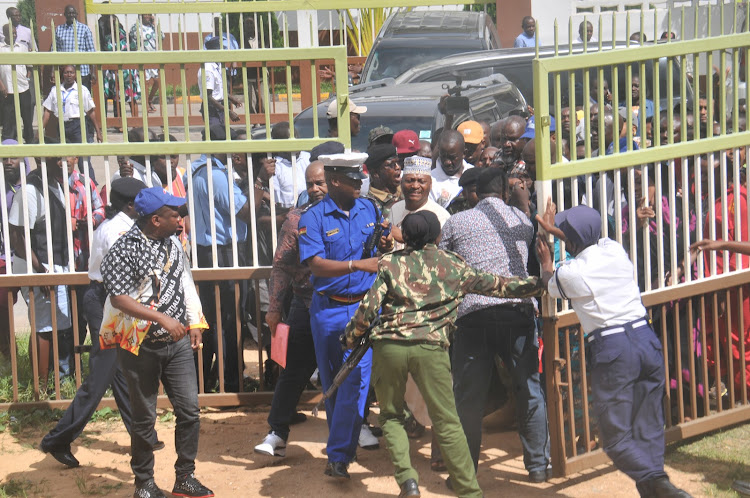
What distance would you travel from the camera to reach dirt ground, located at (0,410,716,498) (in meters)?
5.98

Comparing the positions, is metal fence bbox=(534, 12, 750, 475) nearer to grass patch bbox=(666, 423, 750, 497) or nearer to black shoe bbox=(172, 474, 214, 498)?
grass patch bbox=(666, 423, 750, 497)

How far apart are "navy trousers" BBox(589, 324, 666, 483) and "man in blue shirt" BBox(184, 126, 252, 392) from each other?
290 centimetres

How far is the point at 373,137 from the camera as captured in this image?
828 cm

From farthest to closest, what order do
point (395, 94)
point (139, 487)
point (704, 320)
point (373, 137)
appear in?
point (395, 94), point (373, 137), point (704, 320), point (139, 487)

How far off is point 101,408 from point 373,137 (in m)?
2.99

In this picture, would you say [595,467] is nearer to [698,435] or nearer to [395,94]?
[698,435]

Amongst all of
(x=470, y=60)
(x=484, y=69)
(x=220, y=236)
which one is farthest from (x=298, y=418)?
(x=470, y=60)

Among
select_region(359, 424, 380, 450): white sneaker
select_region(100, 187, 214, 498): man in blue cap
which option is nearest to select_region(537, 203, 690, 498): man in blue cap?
select_region(359, 424, 380, 450): white sneaker

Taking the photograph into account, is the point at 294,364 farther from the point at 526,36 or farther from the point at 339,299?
the point at 526,36

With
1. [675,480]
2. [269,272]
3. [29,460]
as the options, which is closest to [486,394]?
[675,480]

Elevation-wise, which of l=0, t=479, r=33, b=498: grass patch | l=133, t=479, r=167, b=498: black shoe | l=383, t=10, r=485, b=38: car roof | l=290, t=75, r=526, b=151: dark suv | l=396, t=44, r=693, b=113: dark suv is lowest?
l=0, t=479, r=33, b=498: grass patch

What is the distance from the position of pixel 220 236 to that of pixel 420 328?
2.54 m

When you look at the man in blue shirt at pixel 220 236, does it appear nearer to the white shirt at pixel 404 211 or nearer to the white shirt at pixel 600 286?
the white shirt at pixel 404 211

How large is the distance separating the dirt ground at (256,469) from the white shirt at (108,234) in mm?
1304
